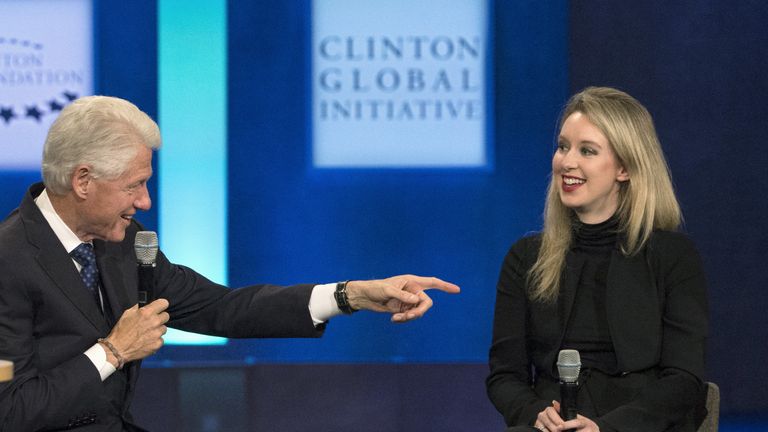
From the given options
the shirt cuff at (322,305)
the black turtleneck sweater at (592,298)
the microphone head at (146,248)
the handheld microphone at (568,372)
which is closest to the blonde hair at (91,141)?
the microphone head at (146,248)

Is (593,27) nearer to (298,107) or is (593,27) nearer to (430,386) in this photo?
(298,107)

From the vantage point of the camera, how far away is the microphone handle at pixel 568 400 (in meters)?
2.30

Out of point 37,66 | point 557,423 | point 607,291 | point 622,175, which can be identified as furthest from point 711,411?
point 37,66

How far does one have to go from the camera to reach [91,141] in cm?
231

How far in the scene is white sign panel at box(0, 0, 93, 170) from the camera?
5.23 metres

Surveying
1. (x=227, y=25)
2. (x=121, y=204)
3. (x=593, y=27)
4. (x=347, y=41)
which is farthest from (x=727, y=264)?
(x=121, y=204)

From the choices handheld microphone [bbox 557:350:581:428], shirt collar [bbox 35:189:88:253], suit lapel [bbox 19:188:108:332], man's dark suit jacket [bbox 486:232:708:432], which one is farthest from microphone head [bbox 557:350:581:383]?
shirt collar [bbox 35:189:88:253]

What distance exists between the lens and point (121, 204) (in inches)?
94.3

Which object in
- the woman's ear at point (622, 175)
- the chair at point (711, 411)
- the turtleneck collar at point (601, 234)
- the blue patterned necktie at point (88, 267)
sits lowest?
the chair at point (711, 411)

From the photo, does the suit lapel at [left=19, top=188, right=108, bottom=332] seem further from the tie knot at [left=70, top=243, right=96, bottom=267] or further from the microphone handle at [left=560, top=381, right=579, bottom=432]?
the microphone handle at [left=560, top=381, right=579, bottom=432]

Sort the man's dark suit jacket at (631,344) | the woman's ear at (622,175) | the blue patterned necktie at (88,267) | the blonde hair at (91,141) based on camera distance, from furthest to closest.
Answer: the woman's ear at (622,175) < the man's dark suit jacket at (631,344) < the blue patterned necktie at (88,267) < the blonde hair at (91,141)

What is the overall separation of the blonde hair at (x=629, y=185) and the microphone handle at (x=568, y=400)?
0.44 m

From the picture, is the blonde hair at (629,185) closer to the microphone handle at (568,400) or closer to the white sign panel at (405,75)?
the microphone handle at (568,400)

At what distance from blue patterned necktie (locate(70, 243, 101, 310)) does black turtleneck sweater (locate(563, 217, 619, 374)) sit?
4.10 feet
